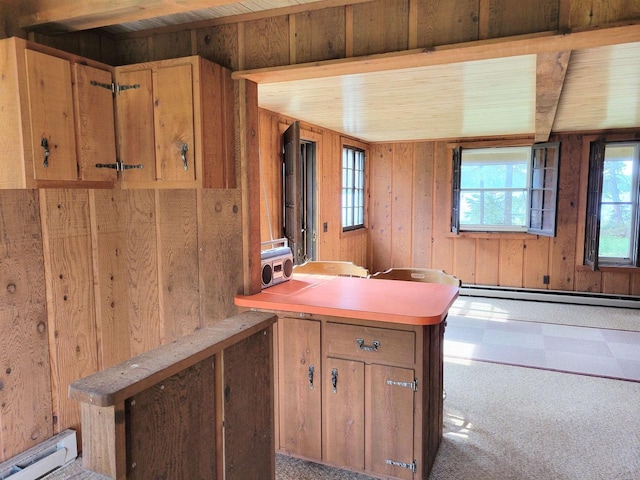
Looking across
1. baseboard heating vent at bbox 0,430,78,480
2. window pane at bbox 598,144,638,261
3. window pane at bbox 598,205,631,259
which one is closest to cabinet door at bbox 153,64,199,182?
baseboard heating vent at bbox 0,430,78,480

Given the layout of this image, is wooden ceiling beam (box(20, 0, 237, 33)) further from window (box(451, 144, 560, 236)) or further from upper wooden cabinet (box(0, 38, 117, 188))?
window (box(451, 144, 560, 236))

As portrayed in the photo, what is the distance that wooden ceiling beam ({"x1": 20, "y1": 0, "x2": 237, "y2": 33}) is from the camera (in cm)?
182

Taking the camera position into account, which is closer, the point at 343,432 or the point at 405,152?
the point at 343,432

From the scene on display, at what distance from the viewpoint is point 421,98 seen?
12.2 feet

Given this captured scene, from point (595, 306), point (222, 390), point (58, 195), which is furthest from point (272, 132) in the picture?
point (595, 306)

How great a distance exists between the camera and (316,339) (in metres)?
2.28

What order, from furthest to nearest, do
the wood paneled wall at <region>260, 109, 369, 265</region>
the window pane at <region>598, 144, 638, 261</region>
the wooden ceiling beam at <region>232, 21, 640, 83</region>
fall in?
the window pane at <region>598, 144, 638, 261</region> → the wood paneled wall at <region>260, 109, 369, 265</region> → the wooden ceiling beam at <region>232, 21, 640, 83</region>

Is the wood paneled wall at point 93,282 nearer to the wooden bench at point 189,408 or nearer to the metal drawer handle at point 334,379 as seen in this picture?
the metal drawer handle at point 334,379

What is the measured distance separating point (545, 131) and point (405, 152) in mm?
2193

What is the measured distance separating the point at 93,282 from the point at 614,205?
6148 mm

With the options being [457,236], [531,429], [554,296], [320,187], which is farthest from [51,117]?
[554,296]

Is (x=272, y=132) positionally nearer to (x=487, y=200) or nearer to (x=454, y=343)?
(x=454, y=343)

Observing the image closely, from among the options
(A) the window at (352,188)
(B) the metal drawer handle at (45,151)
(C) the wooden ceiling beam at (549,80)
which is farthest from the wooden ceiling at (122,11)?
(A) the window at (352,188)

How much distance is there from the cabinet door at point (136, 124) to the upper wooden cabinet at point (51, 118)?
7cm
